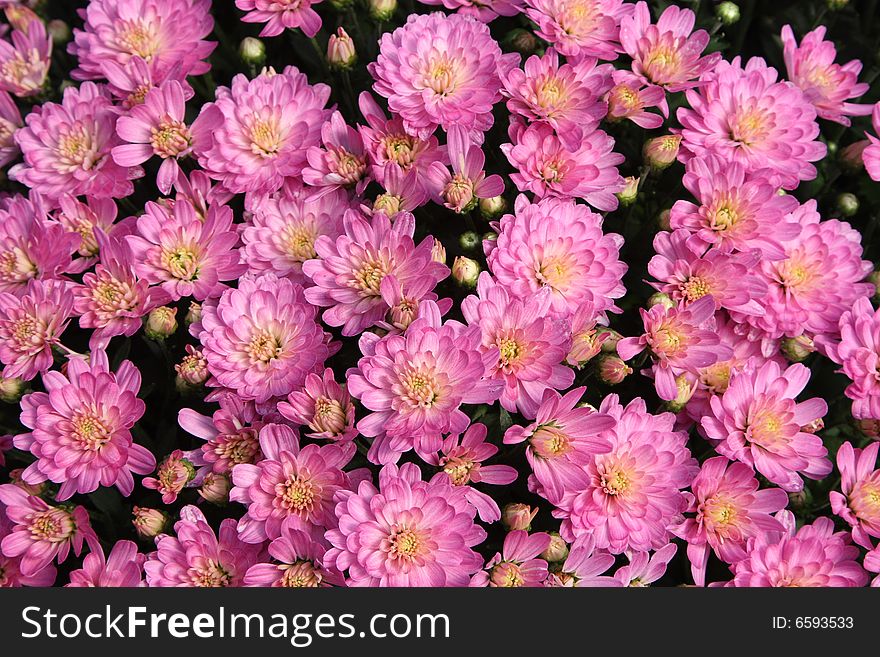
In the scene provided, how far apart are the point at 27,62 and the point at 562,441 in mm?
2128

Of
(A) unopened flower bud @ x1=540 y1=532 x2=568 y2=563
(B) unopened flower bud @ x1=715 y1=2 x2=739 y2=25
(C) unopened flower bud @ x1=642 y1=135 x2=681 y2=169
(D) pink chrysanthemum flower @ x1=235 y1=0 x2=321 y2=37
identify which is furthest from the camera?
(B) unopened flower bud @ x1=715 y1=2 x2=739 y2=25

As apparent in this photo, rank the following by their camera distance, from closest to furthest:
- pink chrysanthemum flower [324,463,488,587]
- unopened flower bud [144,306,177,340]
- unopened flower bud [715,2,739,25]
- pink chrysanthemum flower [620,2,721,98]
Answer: pink chrysanthemum flower [324,463,488,587] < unopened flower bud [144,306,177,340] < pink chrysanthemum flower [620,2,721,98] < unopened flower bud [715,2,739,25]

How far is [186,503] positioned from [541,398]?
98 centimetres

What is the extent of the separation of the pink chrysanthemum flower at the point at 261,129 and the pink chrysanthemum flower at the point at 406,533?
3.06 ft

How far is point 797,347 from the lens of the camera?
2.10 m

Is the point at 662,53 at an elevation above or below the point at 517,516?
above

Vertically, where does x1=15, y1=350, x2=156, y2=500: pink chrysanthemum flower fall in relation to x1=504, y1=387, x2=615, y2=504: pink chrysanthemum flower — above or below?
below

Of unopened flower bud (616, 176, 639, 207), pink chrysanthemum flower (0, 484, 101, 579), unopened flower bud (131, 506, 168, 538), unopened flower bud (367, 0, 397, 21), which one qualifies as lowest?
pink chrysanthemum flower (0, 484, 101, 579)

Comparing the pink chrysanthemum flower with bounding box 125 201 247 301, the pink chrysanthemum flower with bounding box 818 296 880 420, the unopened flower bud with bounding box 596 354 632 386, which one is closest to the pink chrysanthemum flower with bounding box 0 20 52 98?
the pink chrysanthemum flower with bounding box 125 201 247 301

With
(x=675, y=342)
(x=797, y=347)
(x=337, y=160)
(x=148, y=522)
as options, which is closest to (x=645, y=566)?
(x=675, y=342)

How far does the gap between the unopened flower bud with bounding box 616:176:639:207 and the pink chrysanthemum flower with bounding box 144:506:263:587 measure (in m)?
1.34

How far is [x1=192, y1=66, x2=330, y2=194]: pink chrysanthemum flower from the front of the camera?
2191mm

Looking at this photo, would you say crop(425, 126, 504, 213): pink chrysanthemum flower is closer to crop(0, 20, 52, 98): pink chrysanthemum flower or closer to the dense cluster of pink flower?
the dense cluster of pink flower

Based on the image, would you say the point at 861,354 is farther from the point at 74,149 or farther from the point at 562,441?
the point at 74,149
